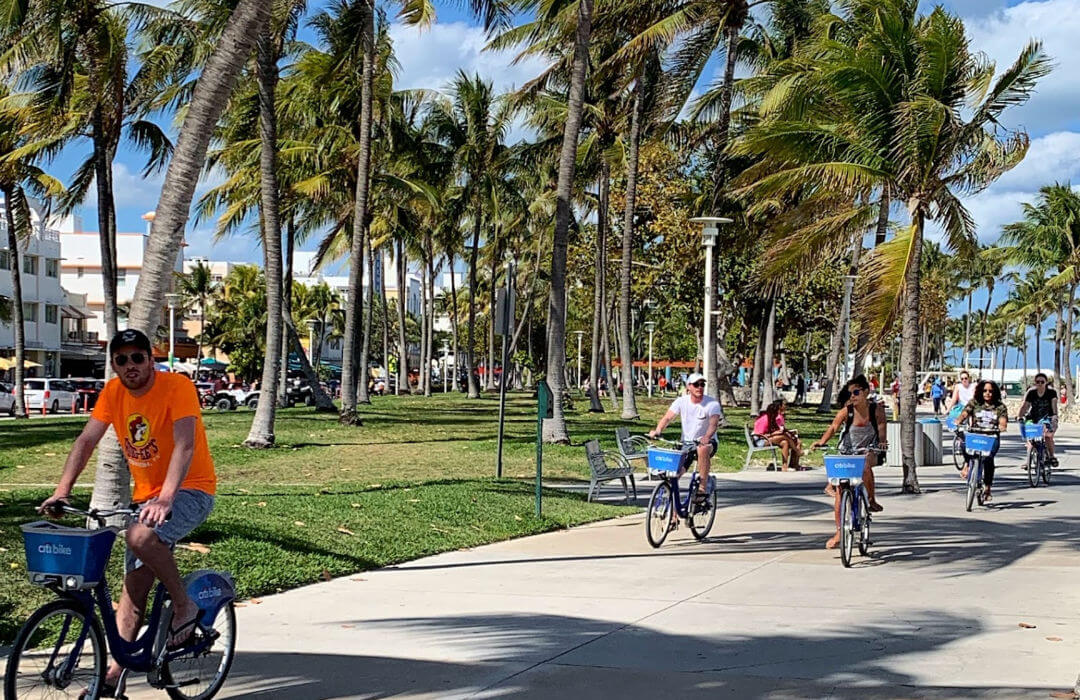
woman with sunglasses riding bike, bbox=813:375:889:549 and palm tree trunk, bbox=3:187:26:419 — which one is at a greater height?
palm tree trunk, bbox=3:187:26:419

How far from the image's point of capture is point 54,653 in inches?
211

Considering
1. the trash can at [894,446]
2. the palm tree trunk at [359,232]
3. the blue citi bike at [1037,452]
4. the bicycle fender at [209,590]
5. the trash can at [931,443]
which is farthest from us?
the palm tree trunk at [359,232]

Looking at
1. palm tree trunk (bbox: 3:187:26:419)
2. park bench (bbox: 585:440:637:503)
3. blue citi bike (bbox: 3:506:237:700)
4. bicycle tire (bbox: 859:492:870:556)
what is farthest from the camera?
palm tree trunk (bbox: 3:187:26:419)

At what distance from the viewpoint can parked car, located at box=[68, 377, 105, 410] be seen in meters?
48.5

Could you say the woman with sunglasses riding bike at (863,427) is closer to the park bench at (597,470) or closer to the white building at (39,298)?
the park bench at (597,470)

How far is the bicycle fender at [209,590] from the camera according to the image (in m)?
6.06

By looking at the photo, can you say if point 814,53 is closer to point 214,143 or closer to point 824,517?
point 824,517

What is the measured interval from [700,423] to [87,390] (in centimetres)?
4091

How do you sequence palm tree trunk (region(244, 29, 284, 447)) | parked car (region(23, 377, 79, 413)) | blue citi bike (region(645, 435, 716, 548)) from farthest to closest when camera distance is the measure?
parked car (region(23, 377, 79, 413))
palm tree trunk (region(244, 29, 284, 447))
blue citi bike (region(645, 435, 716, 548))

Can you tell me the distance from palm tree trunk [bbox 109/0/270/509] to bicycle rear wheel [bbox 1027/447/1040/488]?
617 inches

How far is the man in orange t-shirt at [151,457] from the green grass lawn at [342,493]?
218cm

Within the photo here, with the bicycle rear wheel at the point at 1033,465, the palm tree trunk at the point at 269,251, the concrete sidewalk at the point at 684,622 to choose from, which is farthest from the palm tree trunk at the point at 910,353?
the palm tree trunk at the point at 269,251

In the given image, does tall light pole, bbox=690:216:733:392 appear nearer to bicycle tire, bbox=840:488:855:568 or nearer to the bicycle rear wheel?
the bicycle rear wheel

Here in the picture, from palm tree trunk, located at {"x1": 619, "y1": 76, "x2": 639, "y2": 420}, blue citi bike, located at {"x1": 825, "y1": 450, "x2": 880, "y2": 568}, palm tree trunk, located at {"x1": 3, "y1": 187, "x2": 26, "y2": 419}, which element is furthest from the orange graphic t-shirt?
palm tree trunk, located at {"x1": 3, "y1": 187, "x2": 26, "y2": 419}
